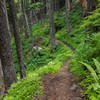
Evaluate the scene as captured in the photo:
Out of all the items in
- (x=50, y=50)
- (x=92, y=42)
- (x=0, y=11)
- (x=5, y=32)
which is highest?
(x=0, y=11)

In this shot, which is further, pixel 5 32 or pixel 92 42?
pixel 92 42

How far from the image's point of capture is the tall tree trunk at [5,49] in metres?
4.86

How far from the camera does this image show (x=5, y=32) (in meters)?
4.95

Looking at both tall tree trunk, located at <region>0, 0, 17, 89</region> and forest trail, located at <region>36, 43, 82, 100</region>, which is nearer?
forest trail, located at <region>36, 43, 82, 100</region>

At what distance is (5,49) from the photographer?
5.02 metres

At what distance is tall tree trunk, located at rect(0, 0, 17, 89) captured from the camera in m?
4.86

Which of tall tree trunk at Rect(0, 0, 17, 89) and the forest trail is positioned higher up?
tall tree trunk at Rect(0, 0, 17, 89)

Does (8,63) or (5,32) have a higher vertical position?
(5,32)

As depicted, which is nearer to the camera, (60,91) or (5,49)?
(60,91)

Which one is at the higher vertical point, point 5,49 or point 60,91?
point 5,49

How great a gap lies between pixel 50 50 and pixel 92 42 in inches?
363

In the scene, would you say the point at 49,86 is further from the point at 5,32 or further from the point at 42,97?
the point at 5,32

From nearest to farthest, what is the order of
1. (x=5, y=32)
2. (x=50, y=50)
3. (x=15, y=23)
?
1. (x=5, y=32)
2. (x=15, y=23)
3. (x=50, y=50)

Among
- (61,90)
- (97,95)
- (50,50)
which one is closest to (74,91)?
(61,90)
